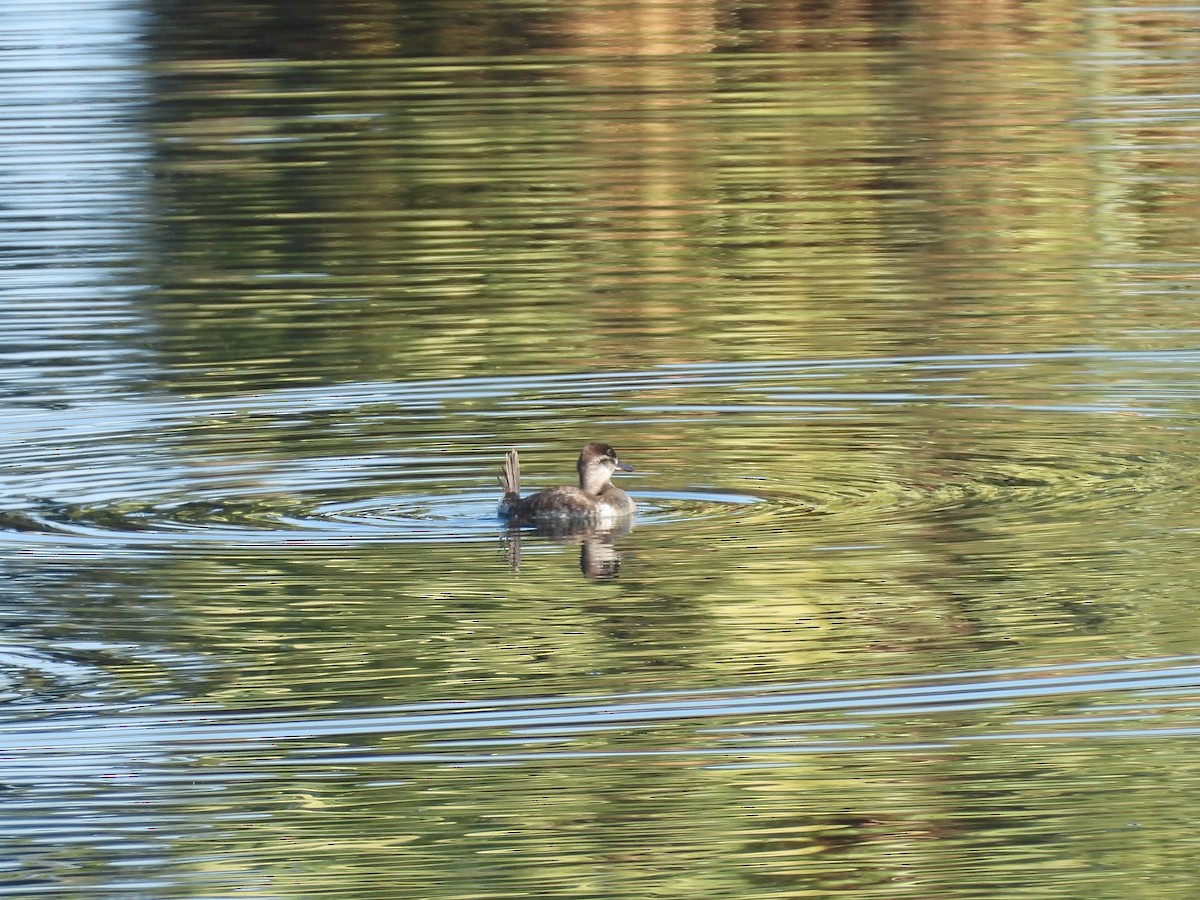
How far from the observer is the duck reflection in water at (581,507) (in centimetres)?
1255

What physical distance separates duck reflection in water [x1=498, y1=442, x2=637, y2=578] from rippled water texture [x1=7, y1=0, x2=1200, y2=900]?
0.32ft

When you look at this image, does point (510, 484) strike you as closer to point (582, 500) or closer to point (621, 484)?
point (582, 500)

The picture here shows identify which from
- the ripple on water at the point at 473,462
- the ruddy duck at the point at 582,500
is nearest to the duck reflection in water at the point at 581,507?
the ruddy duck at the point at 582,500

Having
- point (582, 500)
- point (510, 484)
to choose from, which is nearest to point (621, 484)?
point (510, 484)

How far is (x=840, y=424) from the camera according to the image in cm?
1419

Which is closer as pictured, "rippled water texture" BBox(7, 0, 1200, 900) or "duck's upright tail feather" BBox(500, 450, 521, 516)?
"rippled water texture" BBox(7, 0, 1200, 900)

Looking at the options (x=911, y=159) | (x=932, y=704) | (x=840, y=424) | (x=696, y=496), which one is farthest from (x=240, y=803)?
(x=911, y=159)

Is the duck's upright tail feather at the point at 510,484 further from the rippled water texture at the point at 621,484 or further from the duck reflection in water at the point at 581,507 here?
the rippled water texture at the point at 621,484

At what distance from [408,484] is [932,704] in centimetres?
424

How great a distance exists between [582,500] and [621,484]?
37.6 inches

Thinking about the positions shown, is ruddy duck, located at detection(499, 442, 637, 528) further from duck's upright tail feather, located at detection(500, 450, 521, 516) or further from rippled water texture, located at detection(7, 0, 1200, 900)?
rippled water texture, located at detection(7, 0, 1200, 900)

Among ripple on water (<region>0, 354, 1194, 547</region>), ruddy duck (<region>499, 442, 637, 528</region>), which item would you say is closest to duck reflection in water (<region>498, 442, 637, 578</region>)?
ruddy duck (<region>499, 442, 637, 528</region>)

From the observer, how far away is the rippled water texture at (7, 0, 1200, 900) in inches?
340

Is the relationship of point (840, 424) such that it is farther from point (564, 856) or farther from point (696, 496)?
point (564, 856)
